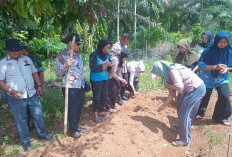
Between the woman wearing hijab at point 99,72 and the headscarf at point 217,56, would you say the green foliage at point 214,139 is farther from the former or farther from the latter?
the woman wearing hijab at point 99,72

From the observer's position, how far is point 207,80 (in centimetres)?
366

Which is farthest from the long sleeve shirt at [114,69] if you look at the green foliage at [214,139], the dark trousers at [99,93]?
the green foliage at [214,139]

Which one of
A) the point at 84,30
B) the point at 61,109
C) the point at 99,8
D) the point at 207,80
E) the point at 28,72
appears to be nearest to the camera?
the point at 99,8

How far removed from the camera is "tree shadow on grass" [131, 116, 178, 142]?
350cm

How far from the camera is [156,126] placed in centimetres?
365

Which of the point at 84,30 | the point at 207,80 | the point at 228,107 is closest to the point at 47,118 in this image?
the point at 207,80

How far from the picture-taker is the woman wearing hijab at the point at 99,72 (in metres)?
3.62

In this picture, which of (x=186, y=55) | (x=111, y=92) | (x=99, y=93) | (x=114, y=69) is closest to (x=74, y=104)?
(x=99, y=93)

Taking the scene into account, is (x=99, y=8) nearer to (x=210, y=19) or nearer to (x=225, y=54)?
(x=225, y=54)

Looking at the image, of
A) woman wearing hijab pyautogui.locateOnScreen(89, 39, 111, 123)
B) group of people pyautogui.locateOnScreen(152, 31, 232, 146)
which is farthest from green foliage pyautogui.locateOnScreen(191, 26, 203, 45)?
woman wearing hijab pyautogui.locateOnScreen(89, 39, 111, 123)

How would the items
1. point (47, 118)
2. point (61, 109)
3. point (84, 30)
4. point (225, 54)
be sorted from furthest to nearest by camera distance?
point (84, 30)
point (61, 109)
point (47, 118)
point (225, 54)

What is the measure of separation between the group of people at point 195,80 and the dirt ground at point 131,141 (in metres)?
0.19

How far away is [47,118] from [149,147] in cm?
237

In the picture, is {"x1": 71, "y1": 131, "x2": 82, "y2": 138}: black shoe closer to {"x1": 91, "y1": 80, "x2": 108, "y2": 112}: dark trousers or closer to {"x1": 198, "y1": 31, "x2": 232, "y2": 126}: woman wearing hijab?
{"x1": 91, "y1": 80, "x2": 108, "y2": 112}: dark trousers
